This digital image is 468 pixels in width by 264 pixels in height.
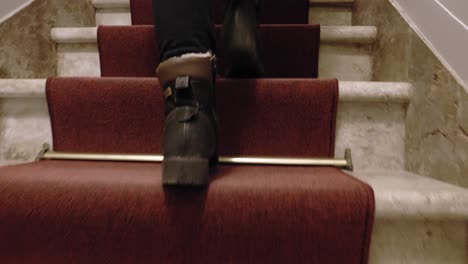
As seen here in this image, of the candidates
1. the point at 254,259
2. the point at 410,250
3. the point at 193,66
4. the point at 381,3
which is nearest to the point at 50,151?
the point at 193,66

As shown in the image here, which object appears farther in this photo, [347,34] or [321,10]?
[321,10]

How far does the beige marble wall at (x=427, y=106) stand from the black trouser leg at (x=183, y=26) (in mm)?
442

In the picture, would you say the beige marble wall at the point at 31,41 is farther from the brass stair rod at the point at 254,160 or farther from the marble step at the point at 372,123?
the brass stair rod at the point at 254,160

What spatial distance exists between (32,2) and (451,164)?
3.85 feet

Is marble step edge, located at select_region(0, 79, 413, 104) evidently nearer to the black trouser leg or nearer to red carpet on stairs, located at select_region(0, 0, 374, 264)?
red carpet on stairs, located at select_region(0, 0, 374, 264)

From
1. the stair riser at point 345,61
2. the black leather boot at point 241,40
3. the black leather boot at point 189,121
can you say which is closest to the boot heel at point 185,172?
the black leather boot at point 189,121

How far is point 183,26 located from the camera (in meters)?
0.56

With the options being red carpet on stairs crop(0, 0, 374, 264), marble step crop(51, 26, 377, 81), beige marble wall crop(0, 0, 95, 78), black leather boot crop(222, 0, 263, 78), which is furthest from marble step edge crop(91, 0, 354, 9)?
red carpet on stairs crop(0, 0, 374, 264)

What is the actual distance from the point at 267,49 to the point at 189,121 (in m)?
0.45

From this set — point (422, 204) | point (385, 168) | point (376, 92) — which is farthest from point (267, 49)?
point (422, 204)

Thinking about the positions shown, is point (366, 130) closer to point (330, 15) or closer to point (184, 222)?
point (184, 222)

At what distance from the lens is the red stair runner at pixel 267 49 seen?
0.86 metres

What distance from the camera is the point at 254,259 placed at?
453 mm

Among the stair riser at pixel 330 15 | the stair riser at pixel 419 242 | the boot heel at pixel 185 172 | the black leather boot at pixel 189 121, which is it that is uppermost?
the stair riser at pixel 330 15
